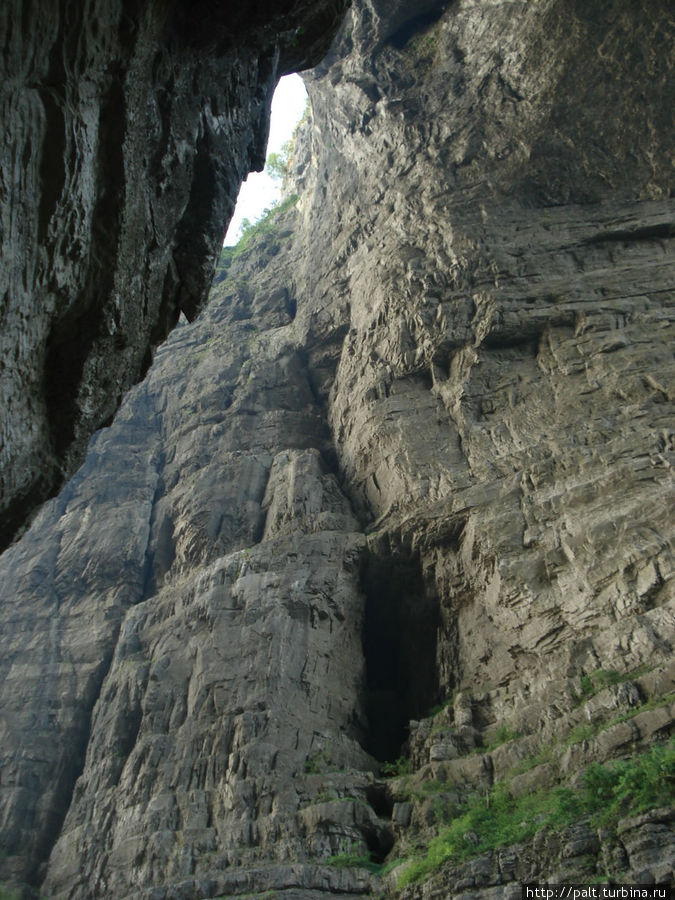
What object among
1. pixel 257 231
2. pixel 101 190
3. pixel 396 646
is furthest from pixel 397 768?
pixel 257 231

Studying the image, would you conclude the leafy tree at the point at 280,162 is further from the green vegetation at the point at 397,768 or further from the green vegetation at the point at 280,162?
the green vegetation at the point at 397,768

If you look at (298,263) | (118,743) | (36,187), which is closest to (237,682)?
(118,743)

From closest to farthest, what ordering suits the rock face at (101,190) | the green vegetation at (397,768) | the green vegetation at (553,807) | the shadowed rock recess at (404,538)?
the rock face at (101,190)
the green vegetation at (553,807)
the shadowed rock recess at (404,538)
the green vegetation at (397,768)

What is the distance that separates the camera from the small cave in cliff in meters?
17.3

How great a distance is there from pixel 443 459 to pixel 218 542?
23.2ft

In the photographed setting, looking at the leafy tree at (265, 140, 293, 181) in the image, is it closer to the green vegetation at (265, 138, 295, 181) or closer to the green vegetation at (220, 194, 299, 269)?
the green vegetation at (265, 138, 295, 181)

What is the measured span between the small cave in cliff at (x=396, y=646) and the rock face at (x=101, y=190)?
35.7ft

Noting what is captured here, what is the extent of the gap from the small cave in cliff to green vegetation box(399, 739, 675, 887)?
14.8ft

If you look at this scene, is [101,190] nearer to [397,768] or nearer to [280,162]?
[397,768]

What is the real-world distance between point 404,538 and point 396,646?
2935 mm

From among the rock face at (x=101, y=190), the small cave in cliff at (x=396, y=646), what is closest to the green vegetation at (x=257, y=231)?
the small cave in cliff at (x=396, y=646)

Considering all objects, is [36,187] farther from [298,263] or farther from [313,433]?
[298,263]

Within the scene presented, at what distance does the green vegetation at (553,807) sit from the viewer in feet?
33.9

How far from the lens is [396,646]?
18.8 metres
